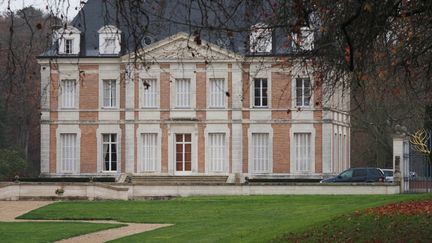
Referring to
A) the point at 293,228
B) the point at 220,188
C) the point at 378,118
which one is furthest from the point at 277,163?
the point at 293,228

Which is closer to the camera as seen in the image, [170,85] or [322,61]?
[322,61]

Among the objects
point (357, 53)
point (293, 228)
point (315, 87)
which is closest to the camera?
point (357, 53)

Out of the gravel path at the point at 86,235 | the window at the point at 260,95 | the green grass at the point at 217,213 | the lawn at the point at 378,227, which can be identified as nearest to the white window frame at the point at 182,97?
the window at the point at 260,95

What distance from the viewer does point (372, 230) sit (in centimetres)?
1588

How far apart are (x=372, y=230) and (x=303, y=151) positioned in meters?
33.9

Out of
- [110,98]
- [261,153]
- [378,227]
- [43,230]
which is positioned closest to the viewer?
[378,227]

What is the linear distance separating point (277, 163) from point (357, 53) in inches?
1466

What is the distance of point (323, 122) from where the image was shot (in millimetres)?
49594

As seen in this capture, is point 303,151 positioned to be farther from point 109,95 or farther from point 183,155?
point 109,95

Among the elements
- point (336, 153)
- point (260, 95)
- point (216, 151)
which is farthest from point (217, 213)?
point (336, 153)

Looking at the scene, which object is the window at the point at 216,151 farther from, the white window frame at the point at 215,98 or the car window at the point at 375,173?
the car window at the point at 375,173

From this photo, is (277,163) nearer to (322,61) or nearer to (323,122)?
(323,122)

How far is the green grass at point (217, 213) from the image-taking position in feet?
71.2

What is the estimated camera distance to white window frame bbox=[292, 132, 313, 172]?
1951 inches
